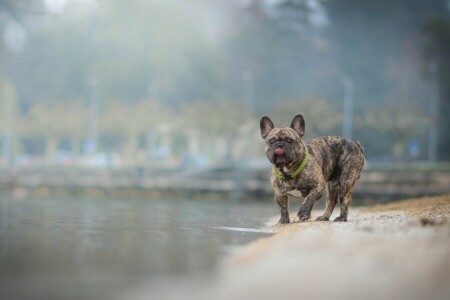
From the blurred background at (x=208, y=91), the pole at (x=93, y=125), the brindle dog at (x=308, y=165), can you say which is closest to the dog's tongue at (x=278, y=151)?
the brindle dog at (x=308, y=165)

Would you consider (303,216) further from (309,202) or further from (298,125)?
(298,125)

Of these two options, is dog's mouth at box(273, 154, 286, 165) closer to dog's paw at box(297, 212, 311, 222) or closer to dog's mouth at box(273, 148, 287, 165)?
dog's mouth at box(273, 148, 287, 165)

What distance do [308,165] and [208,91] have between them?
72.5 metres

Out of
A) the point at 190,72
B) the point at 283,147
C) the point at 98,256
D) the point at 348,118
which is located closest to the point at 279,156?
the point at 283,147

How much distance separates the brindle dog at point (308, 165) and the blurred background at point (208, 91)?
31.2m

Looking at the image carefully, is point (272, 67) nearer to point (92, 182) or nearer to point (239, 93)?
point (239, 93)

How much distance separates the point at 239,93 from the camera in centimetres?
8731

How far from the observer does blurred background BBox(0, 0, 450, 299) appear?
177 feet

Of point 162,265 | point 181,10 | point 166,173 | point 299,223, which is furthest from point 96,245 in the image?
point 181,10

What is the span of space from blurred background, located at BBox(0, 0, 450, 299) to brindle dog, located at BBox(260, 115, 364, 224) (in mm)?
31183

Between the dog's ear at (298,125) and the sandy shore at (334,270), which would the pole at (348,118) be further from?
the sandy shore at (334,270)

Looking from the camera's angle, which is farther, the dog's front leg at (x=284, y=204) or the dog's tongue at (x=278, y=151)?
the dog's front leg at (x=284, y=204)

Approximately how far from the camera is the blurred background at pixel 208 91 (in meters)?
53.9

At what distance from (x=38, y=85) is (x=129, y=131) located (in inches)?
888
